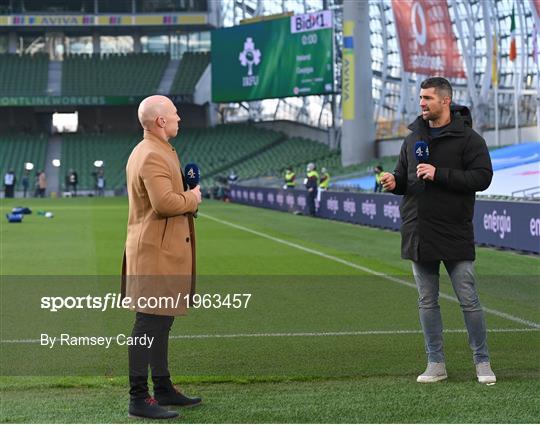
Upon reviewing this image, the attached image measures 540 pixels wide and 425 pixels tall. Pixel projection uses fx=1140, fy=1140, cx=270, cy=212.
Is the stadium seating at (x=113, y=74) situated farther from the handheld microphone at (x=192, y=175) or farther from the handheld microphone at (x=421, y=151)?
the handheld microphone at (x=192, y=175)

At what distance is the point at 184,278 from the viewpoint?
695 cm

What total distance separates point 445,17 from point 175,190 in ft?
120

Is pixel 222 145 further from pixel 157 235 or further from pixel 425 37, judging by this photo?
pixel 157 235

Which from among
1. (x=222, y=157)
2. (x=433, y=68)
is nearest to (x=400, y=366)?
(x=433, y=68)

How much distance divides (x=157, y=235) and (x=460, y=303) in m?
2.28

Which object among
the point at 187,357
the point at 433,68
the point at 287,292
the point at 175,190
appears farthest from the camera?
the point at 433,68

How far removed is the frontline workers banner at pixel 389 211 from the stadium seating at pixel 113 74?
2957cm

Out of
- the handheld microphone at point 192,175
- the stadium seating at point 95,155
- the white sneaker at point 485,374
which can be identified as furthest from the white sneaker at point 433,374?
the stadium seating at point 95,155

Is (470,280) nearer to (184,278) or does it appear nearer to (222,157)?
(184,278)

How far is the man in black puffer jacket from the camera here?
25.6 feet

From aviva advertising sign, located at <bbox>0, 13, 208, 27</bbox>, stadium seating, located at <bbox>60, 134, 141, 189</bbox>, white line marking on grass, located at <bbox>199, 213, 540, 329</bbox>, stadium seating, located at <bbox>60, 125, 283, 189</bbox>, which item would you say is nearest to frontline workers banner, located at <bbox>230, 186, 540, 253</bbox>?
white line marking on grass, located at <bbox>199, 213, 540, 329</bbox>

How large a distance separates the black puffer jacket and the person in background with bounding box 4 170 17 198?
6328 cm

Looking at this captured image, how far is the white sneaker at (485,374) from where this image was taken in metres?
7.84

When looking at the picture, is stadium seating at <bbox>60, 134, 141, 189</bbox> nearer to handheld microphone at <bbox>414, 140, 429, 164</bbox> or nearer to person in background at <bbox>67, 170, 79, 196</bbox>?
person in background at <bbox>67, 170, 79, 196</bbox>
